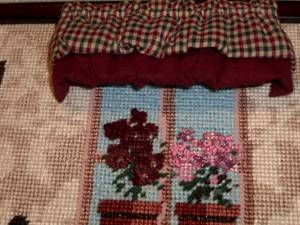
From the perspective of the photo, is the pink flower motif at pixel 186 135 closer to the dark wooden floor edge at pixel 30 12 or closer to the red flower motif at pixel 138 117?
the red flower motif at pixel 138 117

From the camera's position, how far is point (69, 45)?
3.18ft

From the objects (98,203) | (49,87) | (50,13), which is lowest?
(98,203)

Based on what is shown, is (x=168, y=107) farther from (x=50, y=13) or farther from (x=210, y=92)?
(x=50, y=13)

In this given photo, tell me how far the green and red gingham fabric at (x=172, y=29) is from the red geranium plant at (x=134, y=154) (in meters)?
Answer: 0.18

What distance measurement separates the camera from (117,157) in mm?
1017

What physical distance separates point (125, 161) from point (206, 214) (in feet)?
0.73

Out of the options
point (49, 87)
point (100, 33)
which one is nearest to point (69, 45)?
point (100, 33)

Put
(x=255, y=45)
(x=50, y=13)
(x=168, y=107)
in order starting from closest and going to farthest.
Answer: (x=255, y=45)
(x=168, y=107)
(x=50, y=13)

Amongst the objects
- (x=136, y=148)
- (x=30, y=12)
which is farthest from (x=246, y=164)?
(x=30, y=12)

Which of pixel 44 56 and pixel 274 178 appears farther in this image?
pixel 44 56

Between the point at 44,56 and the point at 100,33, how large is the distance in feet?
0.78

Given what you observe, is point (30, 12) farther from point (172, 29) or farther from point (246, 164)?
point (246, 164)

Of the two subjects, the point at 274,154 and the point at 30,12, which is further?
the point at 30,12

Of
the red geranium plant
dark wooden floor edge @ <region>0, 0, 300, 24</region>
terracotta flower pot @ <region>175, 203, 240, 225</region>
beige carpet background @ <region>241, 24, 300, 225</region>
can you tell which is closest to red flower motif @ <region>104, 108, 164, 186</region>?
the red geranium plant
